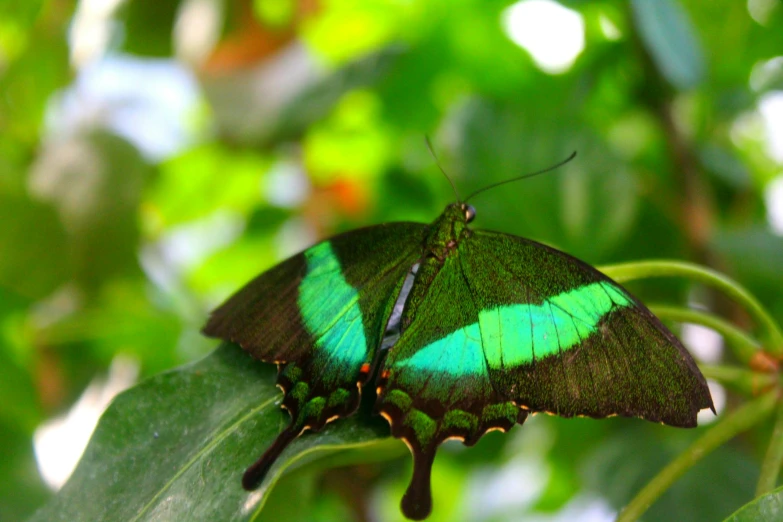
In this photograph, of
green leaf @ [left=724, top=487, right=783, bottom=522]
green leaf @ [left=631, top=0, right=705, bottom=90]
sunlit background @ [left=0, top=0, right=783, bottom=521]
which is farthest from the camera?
sunlit background @ [left=0, top=0, right=783, bottom=521]

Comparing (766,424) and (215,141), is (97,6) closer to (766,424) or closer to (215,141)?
(215,141)

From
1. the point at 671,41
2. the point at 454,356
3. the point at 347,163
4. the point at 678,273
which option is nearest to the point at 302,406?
the point at 454,356

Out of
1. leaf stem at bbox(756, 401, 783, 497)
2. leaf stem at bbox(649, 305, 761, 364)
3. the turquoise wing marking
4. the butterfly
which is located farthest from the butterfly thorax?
leaf stem at bbox(756, 401, 783, 497)

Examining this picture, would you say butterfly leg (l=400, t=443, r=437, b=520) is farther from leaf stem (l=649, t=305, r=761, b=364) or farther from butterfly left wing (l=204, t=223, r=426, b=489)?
leaf stem (l=649, t=305, r=761, b=364)

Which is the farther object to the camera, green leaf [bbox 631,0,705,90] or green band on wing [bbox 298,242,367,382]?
green leaf [bbox 631,0,705,90]

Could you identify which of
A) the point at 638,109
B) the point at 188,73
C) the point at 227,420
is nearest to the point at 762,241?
the point at 638,109

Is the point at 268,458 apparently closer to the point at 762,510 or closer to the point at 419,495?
the point at 419,495
